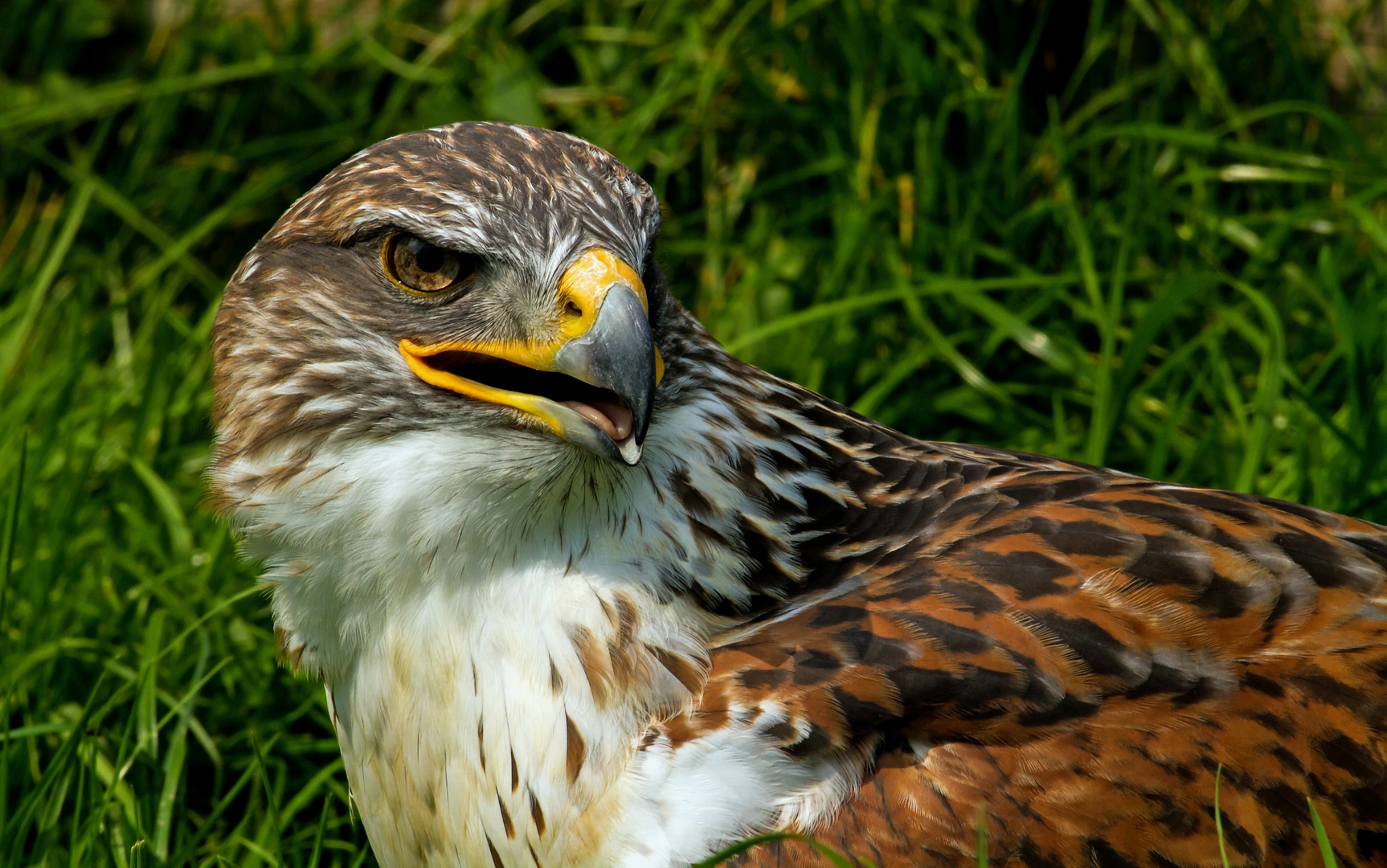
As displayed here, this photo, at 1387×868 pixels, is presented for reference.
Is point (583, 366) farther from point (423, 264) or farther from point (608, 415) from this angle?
point (423, 264)

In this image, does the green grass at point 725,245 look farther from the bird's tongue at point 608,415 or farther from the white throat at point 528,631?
the bird's tongue at point 608,415

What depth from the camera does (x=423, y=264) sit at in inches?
111

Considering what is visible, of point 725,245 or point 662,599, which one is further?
point 725,245

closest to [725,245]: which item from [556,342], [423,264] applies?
[423,264]

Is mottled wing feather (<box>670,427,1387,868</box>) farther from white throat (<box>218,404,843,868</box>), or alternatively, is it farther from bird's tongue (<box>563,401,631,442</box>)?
bird's tongue (<box>563,401,631,442</box>)

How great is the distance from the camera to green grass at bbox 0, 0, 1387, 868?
4.04 metres

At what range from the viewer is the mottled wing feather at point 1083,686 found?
2596mm

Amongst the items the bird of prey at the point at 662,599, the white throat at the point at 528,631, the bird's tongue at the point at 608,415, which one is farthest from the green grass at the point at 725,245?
the bird's tongue at the point at 608,415

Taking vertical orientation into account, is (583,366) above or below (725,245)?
above

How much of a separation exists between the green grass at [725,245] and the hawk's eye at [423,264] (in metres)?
1.22

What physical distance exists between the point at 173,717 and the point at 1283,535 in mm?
2705

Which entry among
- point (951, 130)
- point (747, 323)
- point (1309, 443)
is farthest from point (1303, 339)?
point (747, 323)

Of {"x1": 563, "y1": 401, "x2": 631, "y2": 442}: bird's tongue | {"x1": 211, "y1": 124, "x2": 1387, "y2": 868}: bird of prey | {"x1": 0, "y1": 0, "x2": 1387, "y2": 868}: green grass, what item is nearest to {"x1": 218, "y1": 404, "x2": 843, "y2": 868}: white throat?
{"x1": 211, "y1": 124, "x2": 1387, "y2": 868}: bird of prey

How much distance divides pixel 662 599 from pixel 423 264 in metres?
0.73
